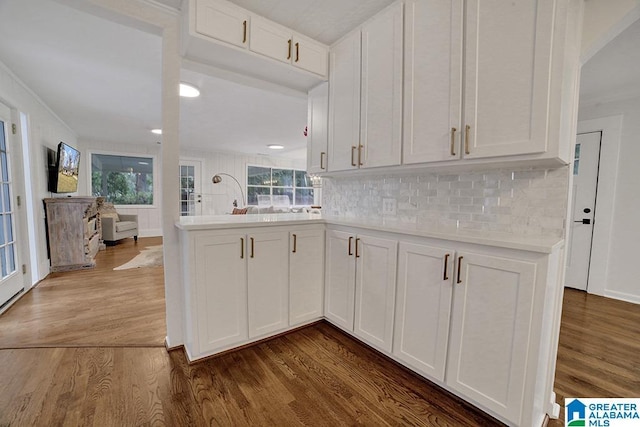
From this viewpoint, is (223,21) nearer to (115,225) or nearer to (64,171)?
(64,171)

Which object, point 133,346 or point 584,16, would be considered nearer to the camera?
point 584,16

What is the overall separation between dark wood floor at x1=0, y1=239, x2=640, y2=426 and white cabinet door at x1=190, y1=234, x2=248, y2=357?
0.50 ft

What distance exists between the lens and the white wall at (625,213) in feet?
9.59

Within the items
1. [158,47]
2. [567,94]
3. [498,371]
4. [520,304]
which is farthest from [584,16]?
[158,47]

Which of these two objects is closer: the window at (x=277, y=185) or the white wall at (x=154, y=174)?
the white wall at (x=154, y=174)

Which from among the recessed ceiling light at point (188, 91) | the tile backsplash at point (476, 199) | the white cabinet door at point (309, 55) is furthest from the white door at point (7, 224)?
the tile backsplash at point (476, 199)

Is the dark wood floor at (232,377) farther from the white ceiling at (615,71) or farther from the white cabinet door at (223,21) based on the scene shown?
the white ceiling at (615,71)

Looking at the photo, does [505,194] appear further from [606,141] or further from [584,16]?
[606,141]

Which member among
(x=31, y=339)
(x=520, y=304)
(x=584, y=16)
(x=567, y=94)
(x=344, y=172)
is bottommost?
(x=31, y=339)

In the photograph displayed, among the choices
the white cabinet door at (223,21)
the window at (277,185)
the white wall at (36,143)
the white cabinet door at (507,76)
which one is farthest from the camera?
the window at (277,185)

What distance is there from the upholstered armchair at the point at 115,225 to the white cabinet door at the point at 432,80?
244 inches

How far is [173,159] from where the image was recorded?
1866 mm

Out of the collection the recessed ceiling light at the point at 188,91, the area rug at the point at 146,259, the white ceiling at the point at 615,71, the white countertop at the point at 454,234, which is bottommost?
the area rug at the point at 146,259

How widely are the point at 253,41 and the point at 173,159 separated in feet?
3.17
